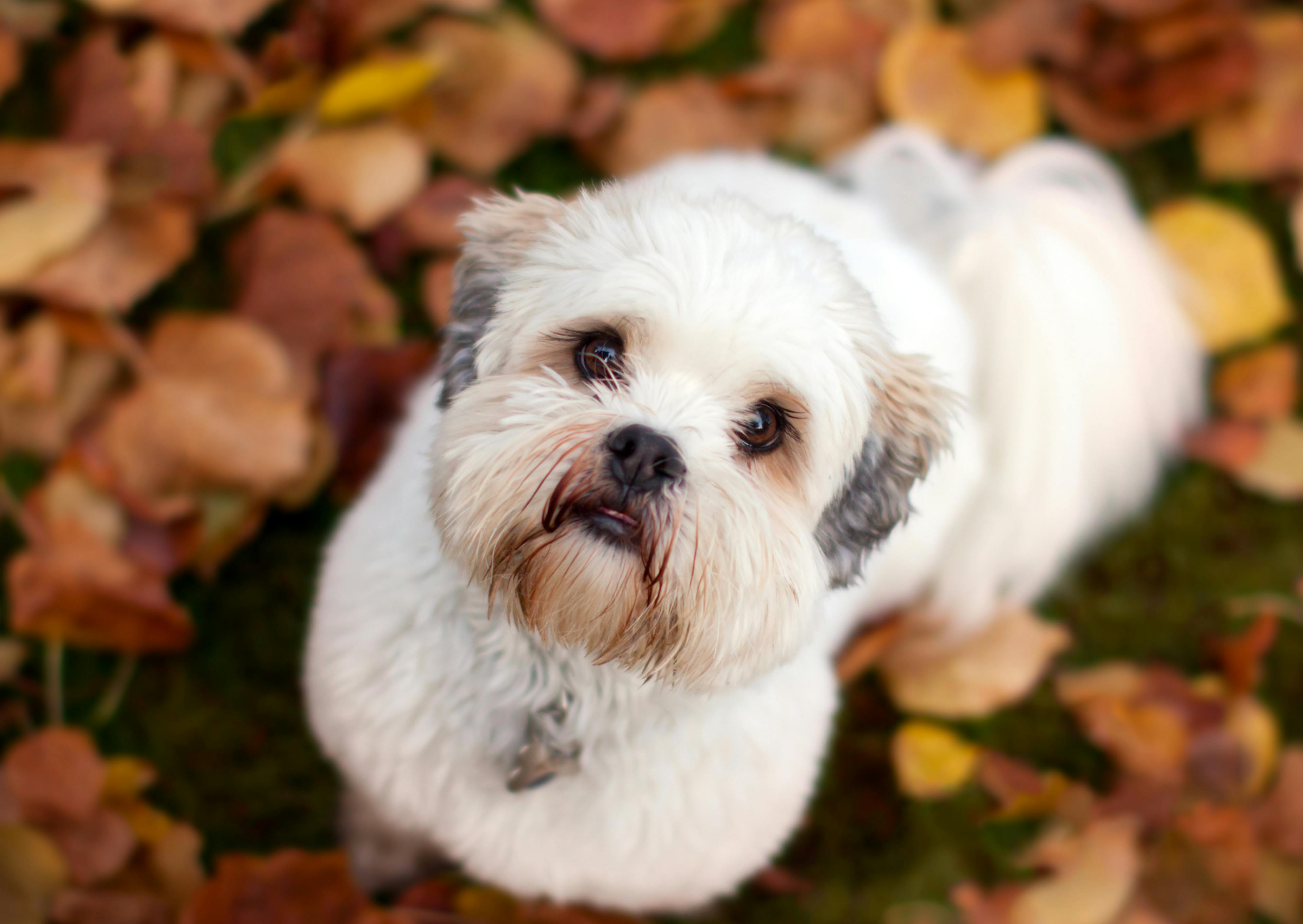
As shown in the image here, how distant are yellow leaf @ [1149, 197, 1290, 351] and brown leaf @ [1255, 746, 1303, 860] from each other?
1262mm

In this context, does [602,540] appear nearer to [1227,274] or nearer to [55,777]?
[55,777]

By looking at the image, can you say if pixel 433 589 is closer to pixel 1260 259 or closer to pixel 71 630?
pixel 71 630

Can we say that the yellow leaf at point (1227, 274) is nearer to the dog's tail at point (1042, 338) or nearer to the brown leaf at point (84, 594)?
the dog's tail at point (1042, 338)

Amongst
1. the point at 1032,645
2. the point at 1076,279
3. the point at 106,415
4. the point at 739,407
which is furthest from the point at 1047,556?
the point at 106,415

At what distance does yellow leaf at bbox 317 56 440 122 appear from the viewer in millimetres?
2566

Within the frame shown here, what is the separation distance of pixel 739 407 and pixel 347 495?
1.47 metres

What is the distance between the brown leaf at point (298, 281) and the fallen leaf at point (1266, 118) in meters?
2.74

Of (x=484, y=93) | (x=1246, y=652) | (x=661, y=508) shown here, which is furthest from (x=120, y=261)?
(x=1246, y=652)

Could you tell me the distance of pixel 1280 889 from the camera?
2.59 meters

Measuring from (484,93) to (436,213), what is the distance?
39cm

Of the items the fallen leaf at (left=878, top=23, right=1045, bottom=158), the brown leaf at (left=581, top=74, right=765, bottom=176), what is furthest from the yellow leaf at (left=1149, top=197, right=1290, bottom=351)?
the brown leaf at (left=581, top=74, right=765, bottom=176)

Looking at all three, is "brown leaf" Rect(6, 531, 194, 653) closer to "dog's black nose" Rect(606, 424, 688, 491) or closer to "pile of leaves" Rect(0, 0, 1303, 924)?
"pile of leaves" Rect(0, 0, 1303, 924)

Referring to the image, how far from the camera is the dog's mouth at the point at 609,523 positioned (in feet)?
4.60

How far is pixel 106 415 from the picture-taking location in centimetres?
240
